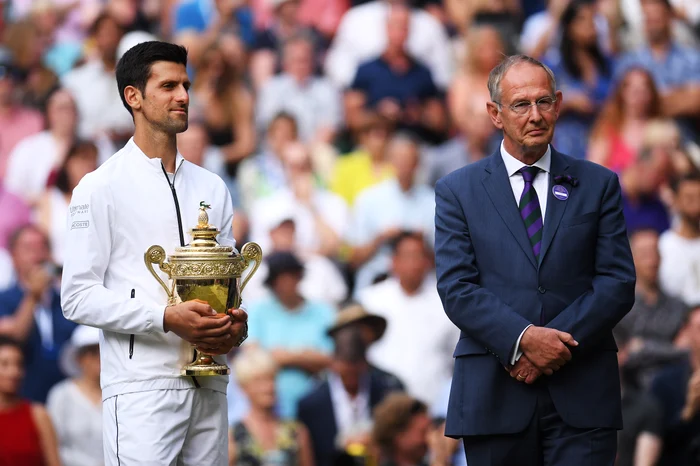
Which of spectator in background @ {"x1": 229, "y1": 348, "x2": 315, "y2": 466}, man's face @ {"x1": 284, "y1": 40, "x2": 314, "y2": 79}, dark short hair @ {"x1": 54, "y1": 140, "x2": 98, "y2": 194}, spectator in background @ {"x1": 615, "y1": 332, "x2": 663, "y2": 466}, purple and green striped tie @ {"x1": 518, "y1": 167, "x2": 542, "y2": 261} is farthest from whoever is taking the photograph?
man's face @ {"x1": 284, "y1": 40, "x2": 314, "y2": 79}

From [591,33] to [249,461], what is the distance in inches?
204

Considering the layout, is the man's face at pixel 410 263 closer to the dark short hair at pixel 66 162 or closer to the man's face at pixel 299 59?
the man's face at pixel 299 59

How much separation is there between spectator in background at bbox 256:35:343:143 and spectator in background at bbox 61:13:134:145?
1.30 m

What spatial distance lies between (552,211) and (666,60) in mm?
7225

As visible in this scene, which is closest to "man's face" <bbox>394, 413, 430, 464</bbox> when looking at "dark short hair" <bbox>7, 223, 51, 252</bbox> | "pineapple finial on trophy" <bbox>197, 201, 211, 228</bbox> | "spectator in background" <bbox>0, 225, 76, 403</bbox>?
"spectator in background" <bbox>0, 225, 76, 403</bbox>

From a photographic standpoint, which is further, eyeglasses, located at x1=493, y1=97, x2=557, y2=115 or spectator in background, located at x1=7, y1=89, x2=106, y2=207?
spectator in background, located at x1=7, y1=89, x2=106, y2=207

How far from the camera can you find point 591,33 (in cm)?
1194

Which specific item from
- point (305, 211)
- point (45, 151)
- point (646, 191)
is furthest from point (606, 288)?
point (45, 151)

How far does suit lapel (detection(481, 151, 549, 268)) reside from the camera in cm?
504

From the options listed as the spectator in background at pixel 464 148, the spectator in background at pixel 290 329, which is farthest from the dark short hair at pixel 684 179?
the spectator in background at pixel 290 329

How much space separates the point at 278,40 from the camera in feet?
41.8

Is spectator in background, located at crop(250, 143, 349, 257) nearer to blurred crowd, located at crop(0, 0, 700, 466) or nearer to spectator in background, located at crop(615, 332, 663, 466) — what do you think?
blurred crowd, located at crop(0, 0, 700, 466)

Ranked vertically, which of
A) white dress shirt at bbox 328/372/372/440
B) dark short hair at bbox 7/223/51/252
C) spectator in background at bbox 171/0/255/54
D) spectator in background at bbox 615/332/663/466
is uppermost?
spectator in background at bbox 171/0/255/54

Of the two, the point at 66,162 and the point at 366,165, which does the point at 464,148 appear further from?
the point at 66,162
